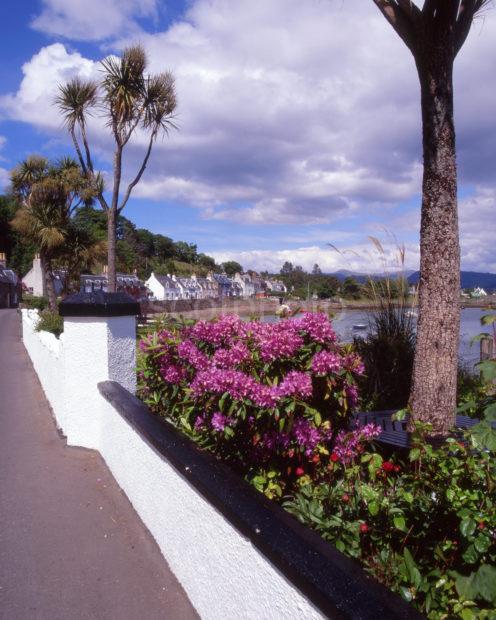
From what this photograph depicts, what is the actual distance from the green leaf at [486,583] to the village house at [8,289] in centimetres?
6723

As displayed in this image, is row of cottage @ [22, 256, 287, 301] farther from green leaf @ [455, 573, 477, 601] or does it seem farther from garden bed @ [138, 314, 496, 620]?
green leaf @ [455, 573, 477, 601]

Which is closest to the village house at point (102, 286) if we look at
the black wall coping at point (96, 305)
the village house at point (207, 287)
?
the black wall coping at point (96, 305)

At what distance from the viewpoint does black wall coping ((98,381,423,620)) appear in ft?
4.07

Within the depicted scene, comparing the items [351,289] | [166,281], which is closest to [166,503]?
[351,289]

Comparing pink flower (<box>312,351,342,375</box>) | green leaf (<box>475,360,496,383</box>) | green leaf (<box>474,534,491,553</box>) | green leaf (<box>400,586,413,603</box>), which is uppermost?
green leaf (<box>475,360,496,383</box>)

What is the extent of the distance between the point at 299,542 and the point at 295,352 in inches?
53.3

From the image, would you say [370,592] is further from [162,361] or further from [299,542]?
[162,361]

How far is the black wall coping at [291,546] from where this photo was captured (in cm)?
124

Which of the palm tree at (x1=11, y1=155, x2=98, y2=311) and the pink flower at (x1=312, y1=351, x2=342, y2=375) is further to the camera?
the palm tree at (x1=11, y1=155, x2=98, y2=311)

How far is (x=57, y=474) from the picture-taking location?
12.7 feet

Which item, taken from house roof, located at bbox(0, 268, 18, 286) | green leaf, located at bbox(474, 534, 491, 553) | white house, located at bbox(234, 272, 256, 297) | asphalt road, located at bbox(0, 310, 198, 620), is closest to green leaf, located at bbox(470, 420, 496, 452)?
green leaf, located at bbox(474, 534, 491, 553)

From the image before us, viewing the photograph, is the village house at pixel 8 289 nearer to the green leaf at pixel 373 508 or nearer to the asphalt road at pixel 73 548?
the asphalt road at pixel 73 548

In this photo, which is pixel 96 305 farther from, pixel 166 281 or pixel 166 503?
pixel 166 281

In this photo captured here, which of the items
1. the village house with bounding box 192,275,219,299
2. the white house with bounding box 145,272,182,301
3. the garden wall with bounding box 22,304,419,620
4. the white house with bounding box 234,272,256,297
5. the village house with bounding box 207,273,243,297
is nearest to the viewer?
the garden wall with bounding box 22,304,419,620
